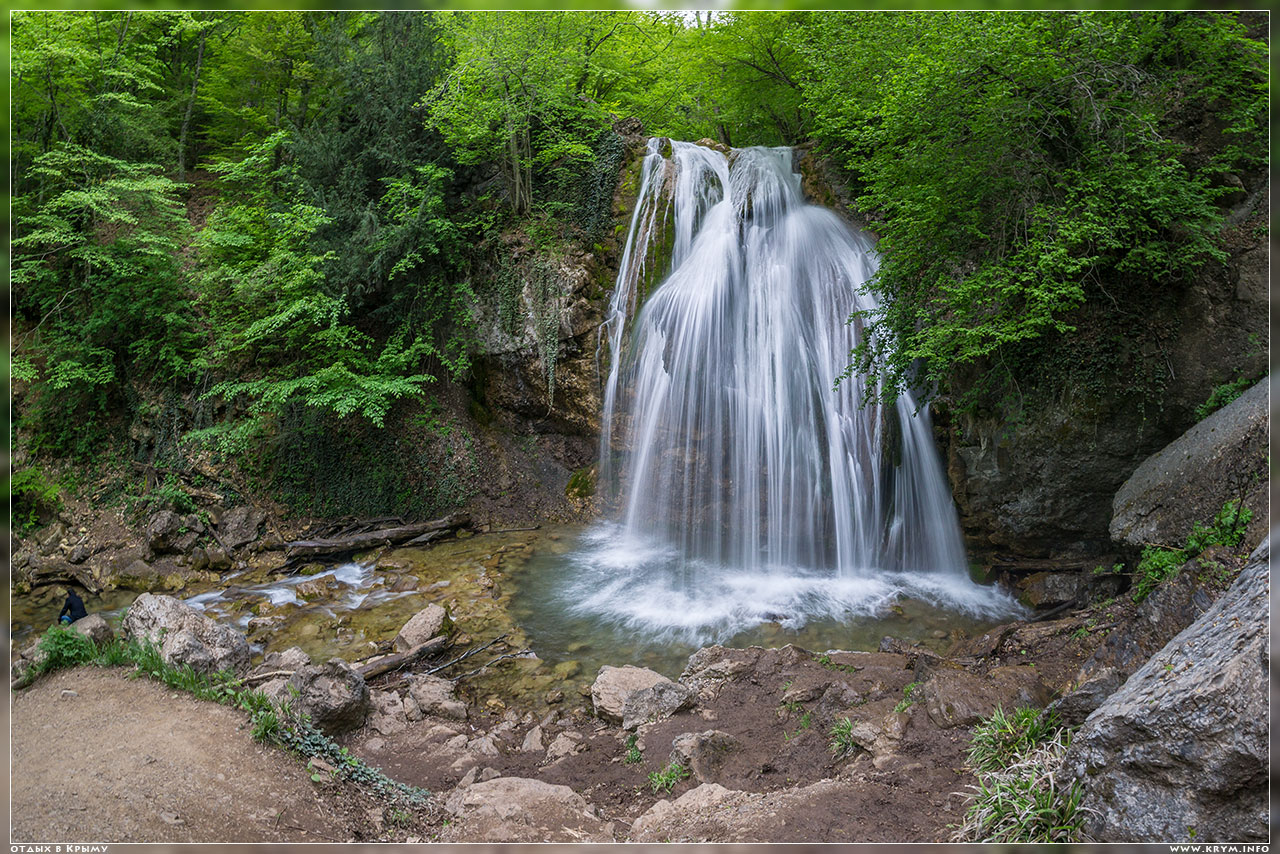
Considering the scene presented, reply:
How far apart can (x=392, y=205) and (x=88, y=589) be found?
8073 millimetres

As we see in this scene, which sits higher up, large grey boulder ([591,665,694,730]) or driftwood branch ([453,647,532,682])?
large grey boulder ([591,665,694,730])

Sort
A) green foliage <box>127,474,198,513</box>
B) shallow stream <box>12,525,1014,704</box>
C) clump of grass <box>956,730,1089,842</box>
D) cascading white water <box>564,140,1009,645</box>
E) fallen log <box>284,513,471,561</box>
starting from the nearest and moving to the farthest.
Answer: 1. clump of grass <box>956,730,1089,842</box>
2. shallow stream <box>12,525,1014,704</box>
3. cascading white water <box>564,140,1009,645</box>
4. fallen log <box>284,513,471,561</box>
5. green foliage <box>127,474,198,513</box>

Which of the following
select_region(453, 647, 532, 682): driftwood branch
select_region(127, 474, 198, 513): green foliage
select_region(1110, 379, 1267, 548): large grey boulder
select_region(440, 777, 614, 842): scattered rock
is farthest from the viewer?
select_region(127, 474, 198, 513): green foliage

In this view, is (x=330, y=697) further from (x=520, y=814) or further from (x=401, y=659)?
(x=520, y=814)

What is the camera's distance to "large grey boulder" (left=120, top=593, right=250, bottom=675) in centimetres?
571

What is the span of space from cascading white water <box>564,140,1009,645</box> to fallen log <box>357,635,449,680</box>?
78.7 inches

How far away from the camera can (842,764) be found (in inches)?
166

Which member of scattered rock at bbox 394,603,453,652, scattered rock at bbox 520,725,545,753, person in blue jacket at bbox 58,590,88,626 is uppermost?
person in blue jacket at bbox 58,590,88,626

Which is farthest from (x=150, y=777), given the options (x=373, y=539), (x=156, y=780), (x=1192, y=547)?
(x=373, y=539)

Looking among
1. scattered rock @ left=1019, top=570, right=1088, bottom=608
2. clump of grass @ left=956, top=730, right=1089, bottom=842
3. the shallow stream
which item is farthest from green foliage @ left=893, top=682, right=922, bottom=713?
scattered rock @ left=1019, top=570, right=1088, bottom=608

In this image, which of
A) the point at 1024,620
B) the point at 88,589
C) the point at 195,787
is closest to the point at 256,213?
the point at 88,589

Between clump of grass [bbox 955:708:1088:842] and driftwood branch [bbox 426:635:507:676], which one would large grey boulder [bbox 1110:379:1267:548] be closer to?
clump of grass [bbox 955:708:1088:842]

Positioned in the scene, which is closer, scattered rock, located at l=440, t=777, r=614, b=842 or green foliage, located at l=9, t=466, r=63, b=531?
scattered rock, located at l=440, t=777, r=614, b=842

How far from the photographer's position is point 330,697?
17.8ft
